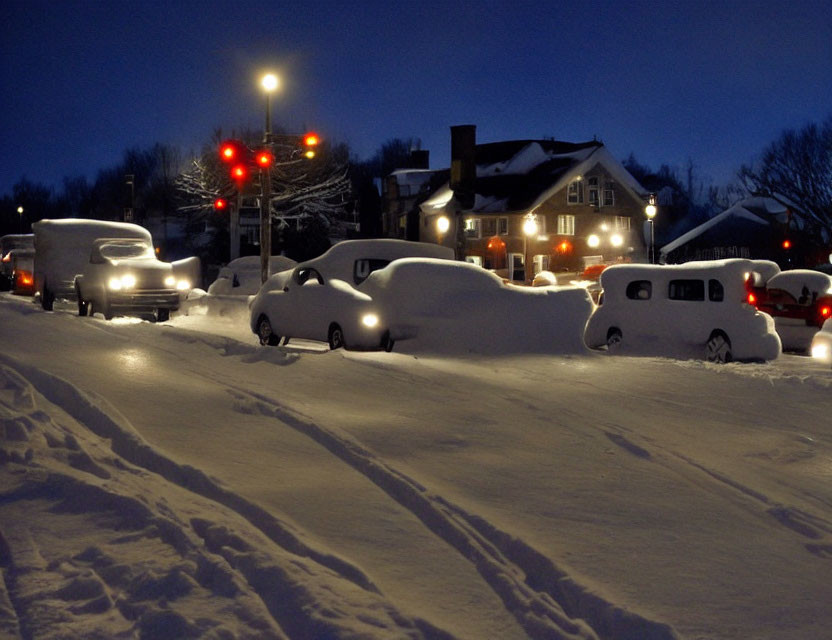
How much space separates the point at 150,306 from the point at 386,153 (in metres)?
94.6

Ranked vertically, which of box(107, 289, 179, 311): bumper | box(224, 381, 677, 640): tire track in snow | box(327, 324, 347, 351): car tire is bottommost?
box(224, 381, 677, 640): tire track in snow

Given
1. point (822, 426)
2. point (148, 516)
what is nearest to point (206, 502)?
point (148, 516)

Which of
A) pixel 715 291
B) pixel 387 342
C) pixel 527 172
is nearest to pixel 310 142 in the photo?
pixel 387 342

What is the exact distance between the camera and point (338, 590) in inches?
181

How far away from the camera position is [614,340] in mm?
17297

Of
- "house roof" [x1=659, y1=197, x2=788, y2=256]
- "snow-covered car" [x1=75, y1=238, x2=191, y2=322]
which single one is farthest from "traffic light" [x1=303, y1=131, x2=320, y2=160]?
"house roof" [x1=659, y1=197, x2=788, y2=256]

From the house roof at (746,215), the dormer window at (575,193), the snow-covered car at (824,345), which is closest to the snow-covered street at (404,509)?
the snow-covered car at (824,345)

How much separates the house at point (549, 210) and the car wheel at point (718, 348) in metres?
43.4

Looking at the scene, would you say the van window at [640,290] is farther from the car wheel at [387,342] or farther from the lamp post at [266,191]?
the lamp post at [266,191]

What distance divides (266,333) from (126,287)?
A: 719 cm

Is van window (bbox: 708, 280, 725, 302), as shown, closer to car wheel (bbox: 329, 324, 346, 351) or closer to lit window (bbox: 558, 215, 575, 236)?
car wheel (bbox: 329, 324, 346, 351)

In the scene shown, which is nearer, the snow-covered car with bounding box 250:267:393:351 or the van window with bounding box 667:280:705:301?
the snow-covered car with bounding box 250:267:393:351

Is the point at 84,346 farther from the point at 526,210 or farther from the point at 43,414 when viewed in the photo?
the point at 526,210

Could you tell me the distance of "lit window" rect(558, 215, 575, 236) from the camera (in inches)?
2467
